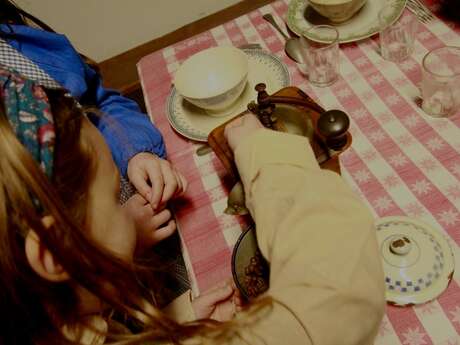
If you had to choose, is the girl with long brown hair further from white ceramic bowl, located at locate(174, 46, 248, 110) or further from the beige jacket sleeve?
white ceramic bowl, located at locate(174, 46, 248, 110)

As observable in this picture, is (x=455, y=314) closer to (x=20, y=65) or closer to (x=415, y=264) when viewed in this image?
(x=415, y=264)

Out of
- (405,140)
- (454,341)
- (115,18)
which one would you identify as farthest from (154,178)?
(115,18)

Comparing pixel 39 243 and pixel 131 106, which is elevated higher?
pixel 39 243

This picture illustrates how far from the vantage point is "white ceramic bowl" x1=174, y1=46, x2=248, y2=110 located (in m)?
0.98

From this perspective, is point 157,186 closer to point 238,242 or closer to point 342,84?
point 238,242

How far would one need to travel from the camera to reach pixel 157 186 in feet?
2.86

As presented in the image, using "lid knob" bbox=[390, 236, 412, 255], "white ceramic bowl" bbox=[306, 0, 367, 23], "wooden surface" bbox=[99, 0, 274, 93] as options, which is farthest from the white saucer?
"wooden surface" bbox=[99, 0, 274, 93]

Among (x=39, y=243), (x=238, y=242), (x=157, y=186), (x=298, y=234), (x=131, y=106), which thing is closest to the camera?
(x=39, y=243)

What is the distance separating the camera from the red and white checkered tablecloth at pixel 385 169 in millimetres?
632

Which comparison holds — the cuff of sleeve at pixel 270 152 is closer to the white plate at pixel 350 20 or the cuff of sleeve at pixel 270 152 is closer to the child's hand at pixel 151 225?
the child's hand at pixel 151 225

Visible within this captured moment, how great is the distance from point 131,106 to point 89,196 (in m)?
0.60

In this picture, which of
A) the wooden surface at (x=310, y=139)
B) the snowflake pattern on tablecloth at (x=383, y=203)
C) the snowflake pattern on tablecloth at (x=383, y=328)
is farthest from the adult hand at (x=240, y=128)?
the snowflake pattern on tablecloth at (x=383, y=328)

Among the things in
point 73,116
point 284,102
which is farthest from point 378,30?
point 73,116

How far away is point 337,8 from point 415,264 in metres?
0.62
